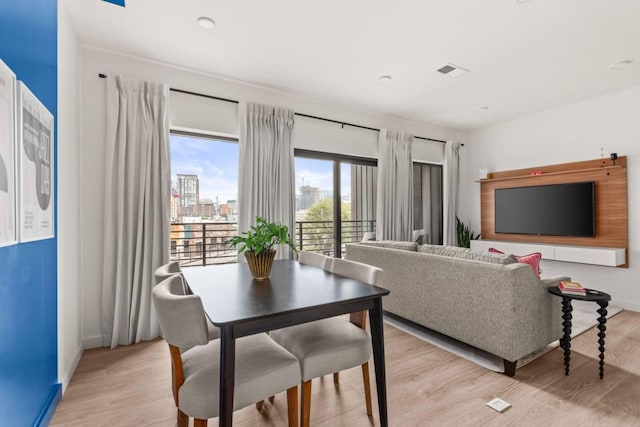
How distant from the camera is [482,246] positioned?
505 centimetres

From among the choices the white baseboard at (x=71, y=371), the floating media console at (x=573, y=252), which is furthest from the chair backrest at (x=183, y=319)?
the floating media console at (x=573, y=252)

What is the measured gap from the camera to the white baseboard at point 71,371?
2.03 metres

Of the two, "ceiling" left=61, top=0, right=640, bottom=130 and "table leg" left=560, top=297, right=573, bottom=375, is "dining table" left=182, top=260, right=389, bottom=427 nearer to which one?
"table leg" left=560, top=297, right=573, bottom=375

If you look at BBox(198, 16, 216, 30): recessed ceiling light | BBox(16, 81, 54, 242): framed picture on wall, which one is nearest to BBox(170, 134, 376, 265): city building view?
BBox(198, 16, 216, 30): recessed ceiling light

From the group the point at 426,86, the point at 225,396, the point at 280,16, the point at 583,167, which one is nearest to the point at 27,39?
the point at 280,16

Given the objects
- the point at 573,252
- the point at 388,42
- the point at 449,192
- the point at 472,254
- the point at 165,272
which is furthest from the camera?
the point at 449,192

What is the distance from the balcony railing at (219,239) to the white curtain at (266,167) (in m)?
0.60

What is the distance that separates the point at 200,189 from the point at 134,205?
1042 millimetres

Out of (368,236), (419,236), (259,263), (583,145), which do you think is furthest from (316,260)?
(583,145)

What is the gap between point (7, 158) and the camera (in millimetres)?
1166

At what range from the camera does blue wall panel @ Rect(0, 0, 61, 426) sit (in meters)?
1.24

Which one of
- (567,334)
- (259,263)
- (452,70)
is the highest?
(452,70)

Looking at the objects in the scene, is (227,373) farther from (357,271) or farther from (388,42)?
(388,42)

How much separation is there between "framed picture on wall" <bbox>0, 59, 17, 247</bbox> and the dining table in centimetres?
76
